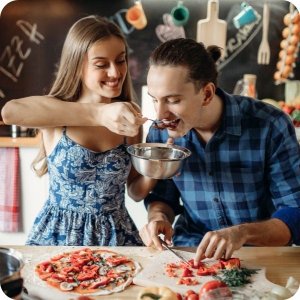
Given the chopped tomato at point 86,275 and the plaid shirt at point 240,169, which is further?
the plaid shirt at point 240,169

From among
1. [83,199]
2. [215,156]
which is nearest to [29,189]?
[83,199]

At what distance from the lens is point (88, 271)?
104cm

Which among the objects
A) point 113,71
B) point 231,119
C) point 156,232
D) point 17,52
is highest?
point 17,52

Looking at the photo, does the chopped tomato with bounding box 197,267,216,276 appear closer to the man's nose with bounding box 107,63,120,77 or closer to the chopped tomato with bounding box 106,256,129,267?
the chopped tomato with bounding box 106,256,129,267

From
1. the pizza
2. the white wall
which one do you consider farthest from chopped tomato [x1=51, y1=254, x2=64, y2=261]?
the white wall

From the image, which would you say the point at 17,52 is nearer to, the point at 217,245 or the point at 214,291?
the point at 217,245

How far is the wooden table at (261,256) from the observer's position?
1.07 m

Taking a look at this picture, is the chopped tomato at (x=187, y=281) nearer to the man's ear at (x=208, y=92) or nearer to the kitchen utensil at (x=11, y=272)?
the kitchen utensil at (x=11, y=272)

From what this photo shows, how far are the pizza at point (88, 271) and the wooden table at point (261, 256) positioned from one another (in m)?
0.03

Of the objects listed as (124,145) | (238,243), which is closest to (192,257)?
(238,243)

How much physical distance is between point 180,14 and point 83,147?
41.1 inches

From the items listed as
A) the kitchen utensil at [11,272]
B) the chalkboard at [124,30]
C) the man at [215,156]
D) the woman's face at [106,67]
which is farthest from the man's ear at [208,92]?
the chalkboard at [124,30]

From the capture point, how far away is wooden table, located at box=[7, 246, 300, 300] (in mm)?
1065

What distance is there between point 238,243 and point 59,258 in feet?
1.40
